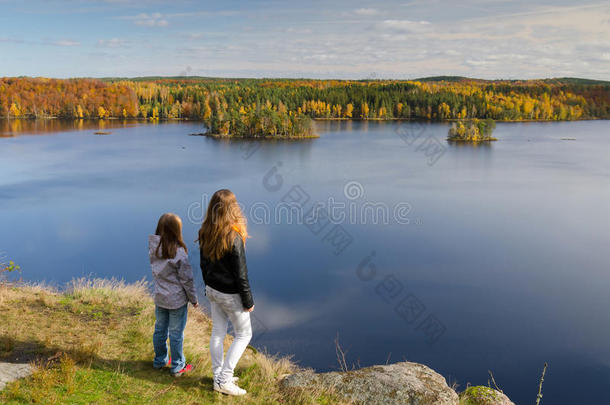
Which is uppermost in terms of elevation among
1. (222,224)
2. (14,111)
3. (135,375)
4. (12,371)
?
(14,111)

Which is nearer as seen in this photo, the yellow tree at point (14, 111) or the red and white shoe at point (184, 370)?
the red and white shoe at point (184, 370)

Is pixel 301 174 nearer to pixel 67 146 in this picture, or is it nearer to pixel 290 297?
pixel 290 297

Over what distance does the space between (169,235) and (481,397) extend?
307 cm

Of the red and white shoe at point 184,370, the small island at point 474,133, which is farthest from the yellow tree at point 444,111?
the red and white shoe at point 184,370

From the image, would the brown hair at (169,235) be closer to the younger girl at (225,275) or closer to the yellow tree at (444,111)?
the younger girl at (225,275)

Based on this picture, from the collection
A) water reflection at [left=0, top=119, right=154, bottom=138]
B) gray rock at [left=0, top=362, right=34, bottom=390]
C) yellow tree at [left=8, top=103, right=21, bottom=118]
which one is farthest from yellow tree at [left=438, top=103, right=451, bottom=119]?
gray rock at [left=0, top=362, right=34, bottom=390]

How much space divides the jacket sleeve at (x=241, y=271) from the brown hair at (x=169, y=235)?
0.54 m

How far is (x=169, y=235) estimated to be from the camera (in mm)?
3648

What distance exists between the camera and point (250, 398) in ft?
12.2

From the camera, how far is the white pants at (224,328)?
11.6ft

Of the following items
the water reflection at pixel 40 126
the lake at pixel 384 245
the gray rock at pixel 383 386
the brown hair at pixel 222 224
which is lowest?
the lake at pixel 384 245

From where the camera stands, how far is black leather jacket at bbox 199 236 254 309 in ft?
11.1

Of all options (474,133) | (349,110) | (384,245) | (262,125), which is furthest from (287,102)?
(384,245)

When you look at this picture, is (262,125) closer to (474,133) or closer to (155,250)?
(474,133)
